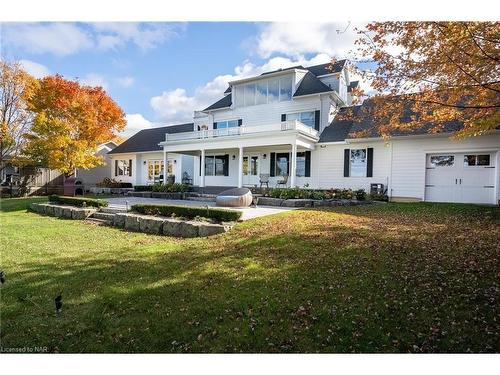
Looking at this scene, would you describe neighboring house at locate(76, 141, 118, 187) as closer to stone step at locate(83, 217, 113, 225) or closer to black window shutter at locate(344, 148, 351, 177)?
stone step at locate(83, 217, 113, 225)

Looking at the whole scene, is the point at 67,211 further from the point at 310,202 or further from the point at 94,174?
the point at 94,174

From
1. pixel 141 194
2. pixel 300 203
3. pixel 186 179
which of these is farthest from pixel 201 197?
pixel 186 179

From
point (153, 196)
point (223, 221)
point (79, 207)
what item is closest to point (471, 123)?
point (223, 221)

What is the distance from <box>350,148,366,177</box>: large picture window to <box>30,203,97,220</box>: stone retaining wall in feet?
37.0

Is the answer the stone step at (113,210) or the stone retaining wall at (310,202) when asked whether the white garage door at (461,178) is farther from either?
the stone step at (113,210)

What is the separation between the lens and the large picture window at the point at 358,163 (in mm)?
14664

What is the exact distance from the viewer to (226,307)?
3.53 meters

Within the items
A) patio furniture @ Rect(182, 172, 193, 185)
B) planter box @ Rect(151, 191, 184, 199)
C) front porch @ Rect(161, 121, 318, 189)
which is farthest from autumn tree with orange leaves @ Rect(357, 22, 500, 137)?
patio furniture @ Rect(182, 172, 193, 185)

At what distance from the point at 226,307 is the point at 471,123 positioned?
7447 mm

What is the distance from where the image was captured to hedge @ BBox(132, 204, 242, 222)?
7.91 m

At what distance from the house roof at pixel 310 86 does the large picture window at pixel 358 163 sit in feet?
12.6

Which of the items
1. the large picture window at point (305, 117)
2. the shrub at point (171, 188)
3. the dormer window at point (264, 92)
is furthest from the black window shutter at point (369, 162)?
the shrub at point (171, 188)

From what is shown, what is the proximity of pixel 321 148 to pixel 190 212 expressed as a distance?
948cm
